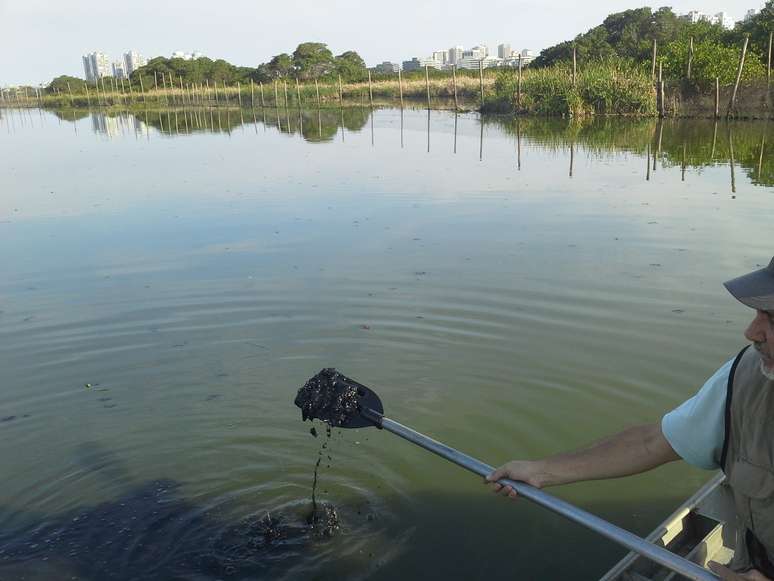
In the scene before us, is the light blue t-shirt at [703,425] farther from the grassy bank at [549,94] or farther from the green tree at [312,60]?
the green tree at [312,60]

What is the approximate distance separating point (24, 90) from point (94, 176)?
308 ft

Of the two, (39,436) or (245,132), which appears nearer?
(39,436)

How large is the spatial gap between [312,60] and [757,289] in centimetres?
8206

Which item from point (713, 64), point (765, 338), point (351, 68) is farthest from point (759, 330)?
point (351, 68)

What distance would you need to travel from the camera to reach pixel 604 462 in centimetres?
249

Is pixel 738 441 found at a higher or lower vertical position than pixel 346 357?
higher

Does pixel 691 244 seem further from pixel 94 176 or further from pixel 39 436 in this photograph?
pixel 94 176

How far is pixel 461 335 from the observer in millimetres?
6621

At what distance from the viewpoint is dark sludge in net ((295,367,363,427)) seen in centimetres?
340

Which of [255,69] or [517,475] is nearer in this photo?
[517,475]

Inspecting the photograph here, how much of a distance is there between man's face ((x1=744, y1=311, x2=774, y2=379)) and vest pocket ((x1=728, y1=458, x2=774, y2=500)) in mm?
320

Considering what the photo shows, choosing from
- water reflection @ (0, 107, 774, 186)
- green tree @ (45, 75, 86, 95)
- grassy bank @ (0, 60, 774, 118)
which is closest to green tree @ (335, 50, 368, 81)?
grassy bank @ (0, 60, 774, 118)

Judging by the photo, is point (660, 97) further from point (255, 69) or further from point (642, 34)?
point (255, 69)

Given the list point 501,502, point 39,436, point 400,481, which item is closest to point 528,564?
point 501,502
